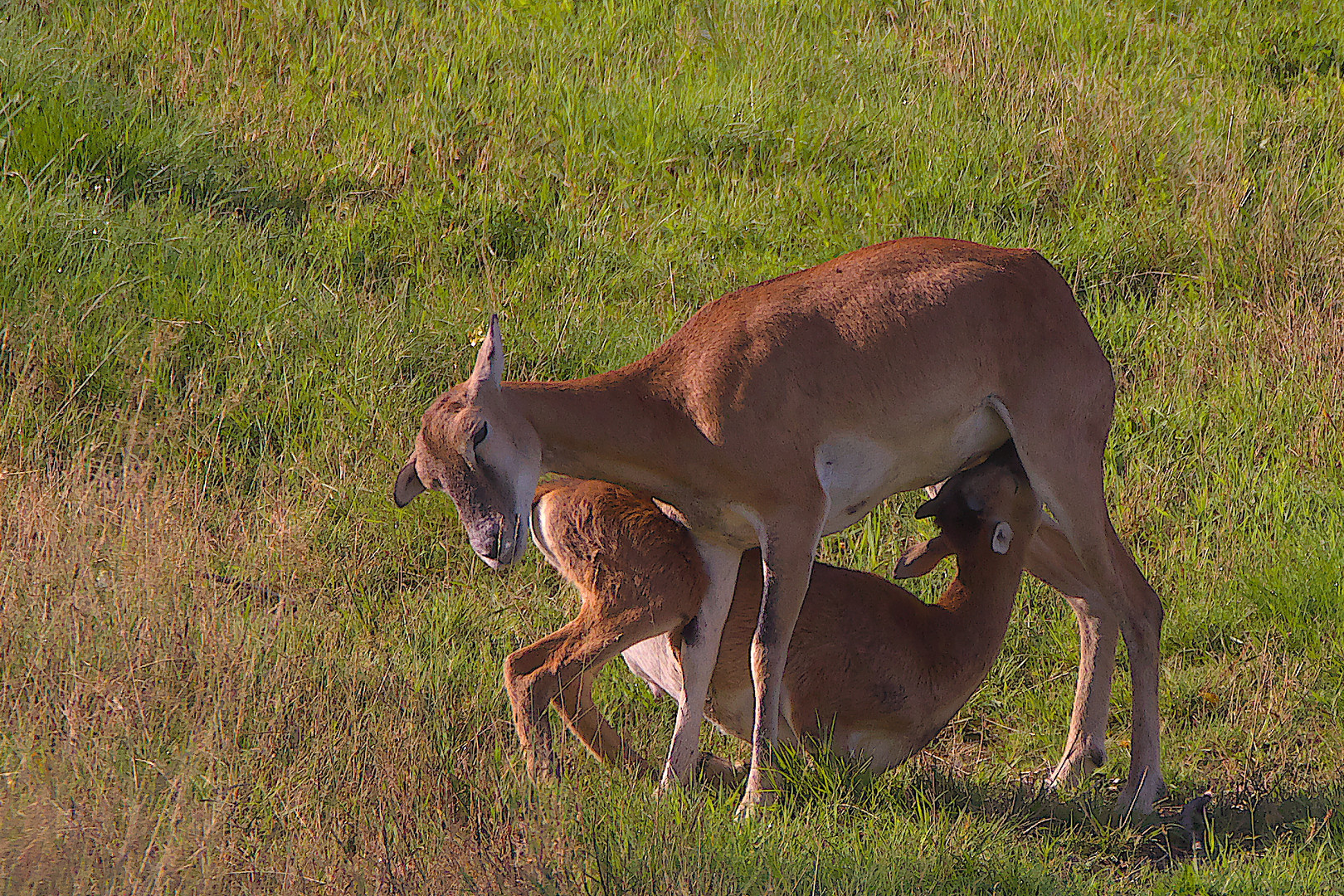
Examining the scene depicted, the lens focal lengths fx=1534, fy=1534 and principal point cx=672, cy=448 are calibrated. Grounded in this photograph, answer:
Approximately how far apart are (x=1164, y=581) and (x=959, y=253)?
189 cm

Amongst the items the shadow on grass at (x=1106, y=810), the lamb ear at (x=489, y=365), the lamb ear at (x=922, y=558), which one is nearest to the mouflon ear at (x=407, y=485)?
the lamb ear at (x=489, y=365)

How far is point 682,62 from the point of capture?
9.49 meters

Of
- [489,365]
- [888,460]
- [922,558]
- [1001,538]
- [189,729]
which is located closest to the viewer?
[489,365]

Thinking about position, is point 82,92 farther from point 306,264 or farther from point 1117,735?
point 1117,735

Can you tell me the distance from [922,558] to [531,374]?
2511 mm

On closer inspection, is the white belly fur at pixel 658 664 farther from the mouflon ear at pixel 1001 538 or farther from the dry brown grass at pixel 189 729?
the mouflon ear at pixel 1001 538

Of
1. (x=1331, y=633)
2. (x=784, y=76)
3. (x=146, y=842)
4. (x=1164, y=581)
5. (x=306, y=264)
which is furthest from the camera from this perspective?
(x=784, y=76)

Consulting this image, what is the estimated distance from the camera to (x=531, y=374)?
742 centimetres

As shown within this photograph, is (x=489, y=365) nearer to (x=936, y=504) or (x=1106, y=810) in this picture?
(x=936, y=504)

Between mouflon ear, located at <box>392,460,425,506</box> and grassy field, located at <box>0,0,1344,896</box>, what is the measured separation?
0.78 meters

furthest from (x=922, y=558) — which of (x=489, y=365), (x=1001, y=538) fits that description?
(x=489, y=365)

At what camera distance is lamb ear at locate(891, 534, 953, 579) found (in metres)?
5.64

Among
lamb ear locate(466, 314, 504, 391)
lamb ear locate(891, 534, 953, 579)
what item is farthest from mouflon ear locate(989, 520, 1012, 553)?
lamb ear locate(466, 314, 504, 391)

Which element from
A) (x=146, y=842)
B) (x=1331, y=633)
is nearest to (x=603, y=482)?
(x=146, y=842)
